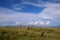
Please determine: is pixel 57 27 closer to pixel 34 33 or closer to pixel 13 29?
pixel 34 33

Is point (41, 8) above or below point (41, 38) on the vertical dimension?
above

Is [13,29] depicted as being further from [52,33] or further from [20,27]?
[52,33]

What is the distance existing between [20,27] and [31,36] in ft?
1.73

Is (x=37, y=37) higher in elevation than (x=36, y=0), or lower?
lower

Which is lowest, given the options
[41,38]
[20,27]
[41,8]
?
[41,38]

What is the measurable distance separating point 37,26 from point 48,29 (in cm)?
43

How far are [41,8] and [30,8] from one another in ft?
1.41

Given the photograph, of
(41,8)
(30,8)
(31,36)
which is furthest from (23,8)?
(31,36)

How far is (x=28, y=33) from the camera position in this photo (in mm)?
6469

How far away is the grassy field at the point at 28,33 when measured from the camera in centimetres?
637

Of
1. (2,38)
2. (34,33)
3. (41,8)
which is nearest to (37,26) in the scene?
(34,33)

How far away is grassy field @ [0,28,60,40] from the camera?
6367 mm

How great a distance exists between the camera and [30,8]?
21.6 feet

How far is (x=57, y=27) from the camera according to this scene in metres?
6.40
